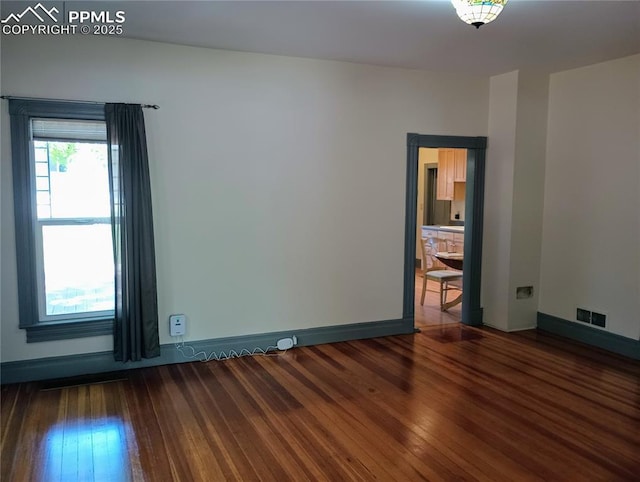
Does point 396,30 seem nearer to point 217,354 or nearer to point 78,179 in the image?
point 78,179

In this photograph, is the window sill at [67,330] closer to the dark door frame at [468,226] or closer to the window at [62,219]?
the window at [62,219]

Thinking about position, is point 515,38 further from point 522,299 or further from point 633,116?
point 522,299

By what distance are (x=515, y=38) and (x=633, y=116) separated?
1463 millimetres

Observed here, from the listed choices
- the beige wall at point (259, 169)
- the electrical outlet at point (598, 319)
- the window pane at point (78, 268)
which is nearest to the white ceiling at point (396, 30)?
the beige wall at point (259, 169)

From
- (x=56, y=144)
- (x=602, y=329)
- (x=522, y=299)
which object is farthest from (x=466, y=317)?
(x=56, y=144)

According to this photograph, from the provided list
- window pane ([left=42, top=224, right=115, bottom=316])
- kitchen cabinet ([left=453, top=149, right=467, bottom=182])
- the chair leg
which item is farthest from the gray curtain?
kitchen cabinet ([left=453, top=149, right=467, bottom=182])

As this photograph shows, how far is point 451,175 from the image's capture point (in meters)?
A: 8.39

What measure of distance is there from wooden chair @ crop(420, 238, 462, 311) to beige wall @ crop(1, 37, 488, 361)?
45.3 inches

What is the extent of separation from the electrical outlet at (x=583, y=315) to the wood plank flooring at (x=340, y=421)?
45 centimetres

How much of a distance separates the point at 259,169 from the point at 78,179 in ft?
4.81

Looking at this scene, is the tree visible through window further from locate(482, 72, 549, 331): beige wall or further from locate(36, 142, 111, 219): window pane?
locate(482, 72, 549, 331): beige wall

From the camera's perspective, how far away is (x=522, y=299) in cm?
525

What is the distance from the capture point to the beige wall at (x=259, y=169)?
12.3 ft

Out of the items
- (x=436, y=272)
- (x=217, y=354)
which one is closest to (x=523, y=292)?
(x=436, y=272)
